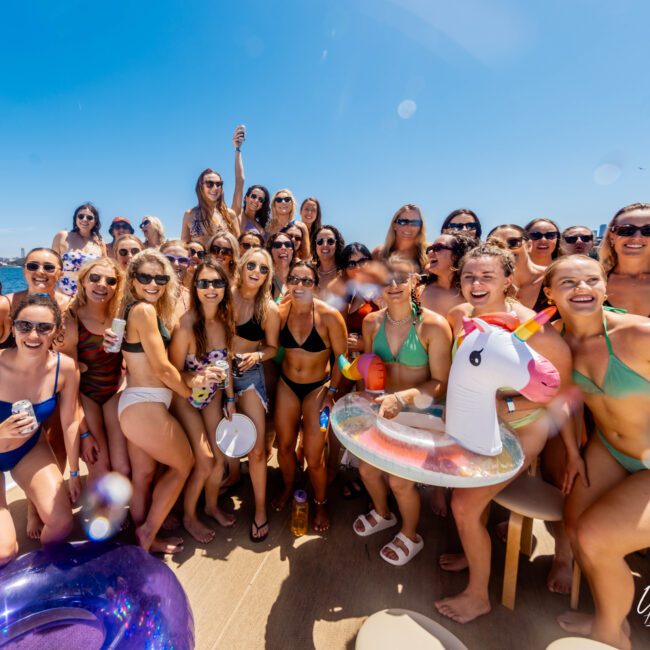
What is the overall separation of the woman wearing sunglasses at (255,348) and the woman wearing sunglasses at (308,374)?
0.65 feet

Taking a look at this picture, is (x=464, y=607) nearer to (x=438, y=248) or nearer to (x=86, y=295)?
(x=438, y=248)

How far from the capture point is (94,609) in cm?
206

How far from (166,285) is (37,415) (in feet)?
4.76

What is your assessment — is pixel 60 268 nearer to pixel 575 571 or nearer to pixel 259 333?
pixel 259 333

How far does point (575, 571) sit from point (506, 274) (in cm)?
224

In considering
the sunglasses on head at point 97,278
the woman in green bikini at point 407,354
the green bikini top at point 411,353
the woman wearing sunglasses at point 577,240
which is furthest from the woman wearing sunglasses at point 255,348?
the woman wearing sunglasses at point 577,240

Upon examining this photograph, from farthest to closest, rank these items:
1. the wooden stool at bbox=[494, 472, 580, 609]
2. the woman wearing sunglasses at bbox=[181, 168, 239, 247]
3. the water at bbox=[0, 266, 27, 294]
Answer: the water at bbox=[0, 266, 27, 294], the woman wearing sunglasses at bbox=[181, 168, 239, 247], the wooden stool at bbox=[494, 472, 580, 609]

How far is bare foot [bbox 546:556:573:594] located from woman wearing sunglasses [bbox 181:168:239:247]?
227 inches

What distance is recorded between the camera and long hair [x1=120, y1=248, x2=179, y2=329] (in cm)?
291

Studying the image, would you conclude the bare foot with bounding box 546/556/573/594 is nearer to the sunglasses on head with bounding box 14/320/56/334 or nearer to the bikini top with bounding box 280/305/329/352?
the bikini top with bounding box 280/305/329/352

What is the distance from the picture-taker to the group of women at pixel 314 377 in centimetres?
221

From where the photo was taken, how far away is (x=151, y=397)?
2.82 meters

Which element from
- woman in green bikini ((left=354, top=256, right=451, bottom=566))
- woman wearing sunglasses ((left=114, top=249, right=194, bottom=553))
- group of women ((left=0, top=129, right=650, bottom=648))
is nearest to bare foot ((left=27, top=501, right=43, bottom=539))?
group of women ((left=0, top=129, right=650, bottom=648))

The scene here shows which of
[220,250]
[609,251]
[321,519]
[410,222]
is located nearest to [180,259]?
[220,250]
